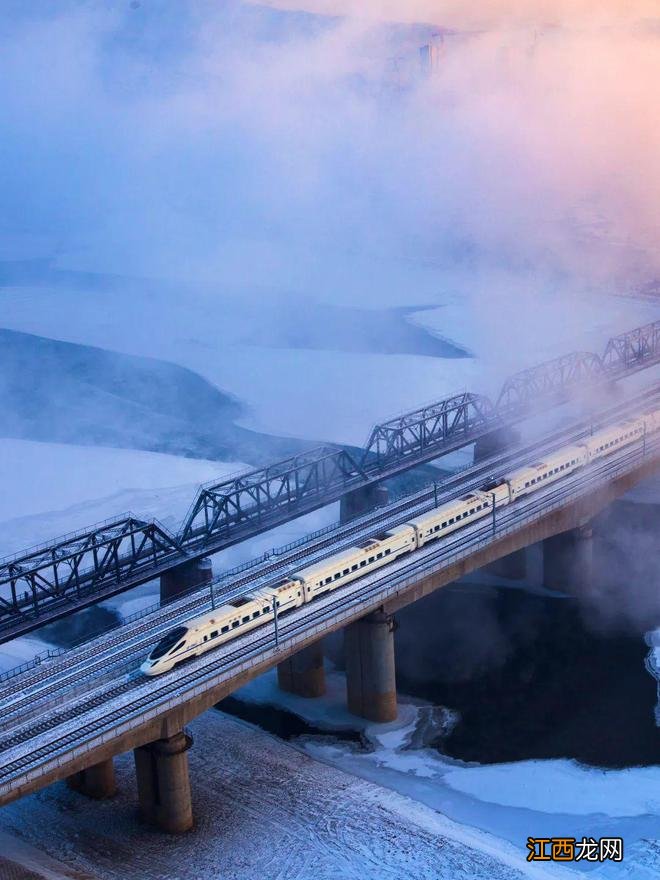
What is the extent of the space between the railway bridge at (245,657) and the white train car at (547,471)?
0.40 meters

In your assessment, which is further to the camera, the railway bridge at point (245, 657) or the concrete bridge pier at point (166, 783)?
the concrete bridge pier at point (166, 783)

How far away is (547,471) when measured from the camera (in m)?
54.1

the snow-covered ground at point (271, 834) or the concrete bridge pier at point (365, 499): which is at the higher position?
the concrete bridge pier at point (365, 499)

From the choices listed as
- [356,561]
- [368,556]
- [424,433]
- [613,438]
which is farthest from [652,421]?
[356,561]

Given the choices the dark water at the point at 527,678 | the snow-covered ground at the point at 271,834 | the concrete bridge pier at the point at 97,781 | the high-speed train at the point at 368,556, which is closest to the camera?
the snow-covered ground at the point at 271,834

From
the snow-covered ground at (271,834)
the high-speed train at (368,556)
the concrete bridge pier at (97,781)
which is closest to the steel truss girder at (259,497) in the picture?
the high-speed train at (368,556)

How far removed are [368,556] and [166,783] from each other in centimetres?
1151

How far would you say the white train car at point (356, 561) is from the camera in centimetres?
4316

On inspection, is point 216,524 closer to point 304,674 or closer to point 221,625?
point 304,674

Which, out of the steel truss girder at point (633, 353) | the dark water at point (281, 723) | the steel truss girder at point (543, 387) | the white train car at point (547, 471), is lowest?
the dark water at point (281, 723)

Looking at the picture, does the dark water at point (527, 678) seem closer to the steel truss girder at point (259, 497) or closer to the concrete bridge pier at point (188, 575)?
the steel truss girder at point (259, 497)

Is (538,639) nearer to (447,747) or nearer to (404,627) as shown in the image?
(404,627)

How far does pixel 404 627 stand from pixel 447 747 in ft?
34.6

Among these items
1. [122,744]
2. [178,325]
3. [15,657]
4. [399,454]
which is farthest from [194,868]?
[178,325]
